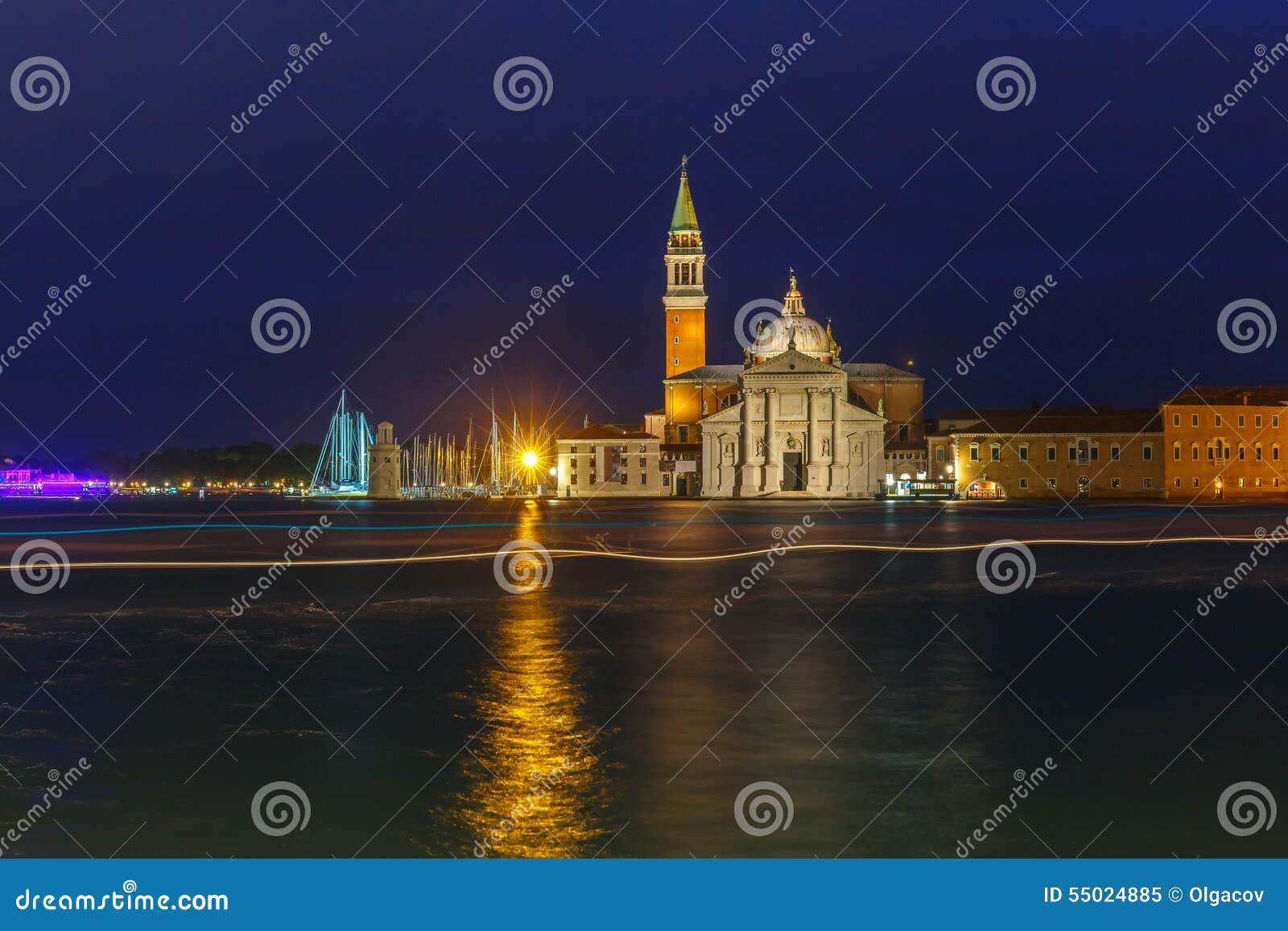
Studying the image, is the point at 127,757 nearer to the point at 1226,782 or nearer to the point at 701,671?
the point at 701,671

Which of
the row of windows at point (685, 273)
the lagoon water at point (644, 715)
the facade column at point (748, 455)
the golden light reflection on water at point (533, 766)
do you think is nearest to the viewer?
the golden light reflection on water at point (533, 766)

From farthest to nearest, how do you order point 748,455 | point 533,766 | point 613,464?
point 613,464 → point 748,455 → point 533,766

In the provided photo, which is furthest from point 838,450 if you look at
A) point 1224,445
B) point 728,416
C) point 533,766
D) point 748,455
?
point 533,766

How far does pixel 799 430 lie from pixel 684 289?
19.9 meters

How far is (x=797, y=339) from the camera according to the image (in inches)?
4195

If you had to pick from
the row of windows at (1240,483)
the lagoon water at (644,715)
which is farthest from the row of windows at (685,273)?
the lagoon water at (644,715)

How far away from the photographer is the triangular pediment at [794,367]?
9450 centimetres

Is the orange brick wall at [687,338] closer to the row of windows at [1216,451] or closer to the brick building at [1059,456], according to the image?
the brick building at [1059,456]

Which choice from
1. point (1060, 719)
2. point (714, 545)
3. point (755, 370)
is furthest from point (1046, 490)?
point (1060, 719)

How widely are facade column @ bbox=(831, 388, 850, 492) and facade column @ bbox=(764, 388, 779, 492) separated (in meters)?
3.78

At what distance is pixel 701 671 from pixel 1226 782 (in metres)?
5.98

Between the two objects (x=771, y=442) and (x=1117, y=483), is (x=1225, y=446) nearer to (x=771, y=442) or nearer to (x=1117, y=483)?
(x=1117, y=483)

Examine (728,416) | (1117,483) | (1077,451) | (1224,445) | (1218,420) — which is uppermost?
(728,416)

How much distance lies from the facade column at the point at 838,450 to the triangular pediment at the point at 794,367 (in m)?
1.47
